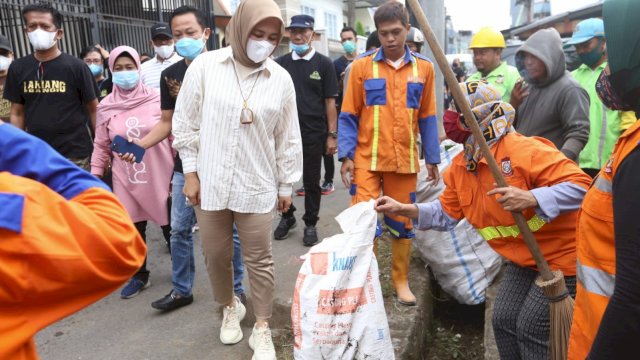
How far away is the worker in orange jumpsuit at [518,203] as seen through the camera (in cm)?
199

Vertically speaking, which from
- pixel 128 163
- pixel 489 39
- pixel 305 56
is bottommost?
pixel 128 163

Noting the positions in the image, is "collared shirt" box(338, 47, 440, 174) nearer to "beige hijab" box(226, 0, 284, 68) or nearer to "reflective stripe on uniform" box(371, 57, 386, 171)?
"reflective stripe on uniform" box(371, 57, 386, 171)

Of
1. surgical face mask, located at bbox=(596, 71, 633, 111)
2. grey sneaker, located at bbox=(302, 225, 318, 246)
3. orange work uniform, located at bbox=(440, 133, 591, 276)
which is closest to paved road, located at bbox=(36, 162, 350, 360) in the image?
grey sneaker, located at bbox=(302, 225, 318, 246)

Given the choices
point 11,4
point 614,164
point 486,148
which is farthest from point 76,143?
point 11,4

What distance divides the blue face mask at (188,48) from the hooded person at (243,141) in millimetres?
711

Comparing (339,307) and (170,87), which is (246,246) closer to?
(339,307)

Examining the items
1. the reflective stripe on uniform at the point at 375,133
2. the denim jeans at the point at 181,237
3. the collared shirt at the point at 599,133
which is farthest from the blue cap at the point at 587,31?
the denim jeans at the point at 181,237

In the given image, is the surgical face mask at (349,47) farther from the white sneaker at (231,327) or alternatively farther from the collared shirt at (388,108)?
the white sneaker at (231,327)

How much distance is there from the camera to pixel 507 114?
7.14 ft

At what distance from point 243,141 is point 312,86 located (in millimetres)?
2348

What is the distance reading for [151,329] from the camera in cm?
321

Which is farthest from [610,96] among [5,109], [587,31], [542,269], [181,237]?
[5,109]

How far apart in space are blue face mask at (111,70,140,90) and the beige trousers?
1.35 m

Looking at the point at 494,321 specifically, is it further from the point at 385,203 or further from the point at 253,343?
the point at 253,343
